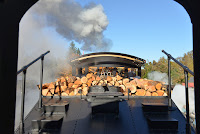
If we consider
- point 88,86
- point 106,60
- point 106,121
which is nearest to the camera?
point 106,121

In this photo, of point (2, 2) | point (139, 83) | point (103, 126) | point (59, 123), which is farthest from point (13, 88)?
point (139, 83)

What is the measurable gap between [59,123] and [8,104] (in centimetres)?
145

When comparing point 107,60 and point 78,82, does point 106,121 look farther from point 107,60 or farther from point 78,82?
point 107,60

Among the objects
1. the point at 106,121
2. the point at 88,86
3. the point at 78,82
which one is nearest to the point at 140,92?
the point at 88,86

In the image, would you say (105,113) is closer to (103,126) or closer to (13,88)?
(103,126)

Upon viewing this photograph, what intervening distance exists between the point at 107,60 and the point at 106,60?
5cm

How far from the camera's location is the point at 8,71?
3.80ft

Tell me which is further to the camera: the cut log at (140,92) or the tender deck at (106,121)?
the cut log at (140,92)

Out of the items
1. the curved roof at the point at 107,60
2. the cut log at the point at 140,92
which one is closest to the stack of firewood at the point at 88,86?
the cut log at the point at 140,92

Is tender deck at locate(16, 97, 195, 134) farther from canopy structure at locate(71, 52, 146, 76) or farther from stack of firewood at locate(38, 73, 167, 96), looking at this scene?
canopy structure at locate(71, 52, 146, 76)

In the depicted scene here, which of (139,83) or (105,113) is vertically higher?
(139,83)

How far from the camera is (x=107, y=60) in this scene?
700 centimetres

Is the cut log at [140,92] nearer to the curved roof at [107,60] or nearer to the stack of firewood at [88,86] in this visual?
the stack of firewood at [88,86]

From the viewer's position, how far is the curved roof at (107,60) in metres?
6.79
